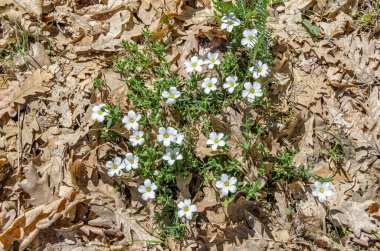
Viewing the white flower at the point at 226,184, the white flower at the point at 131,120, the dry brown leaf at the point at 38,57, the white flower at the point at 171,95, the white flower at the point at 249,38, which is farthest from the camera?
the dry brown leaf at the point at 38,57

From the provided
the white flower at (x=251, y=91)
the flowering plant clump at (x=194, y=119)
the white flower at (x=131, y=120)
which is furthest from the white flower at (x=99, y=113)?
the white flower at (x=251, y=91)

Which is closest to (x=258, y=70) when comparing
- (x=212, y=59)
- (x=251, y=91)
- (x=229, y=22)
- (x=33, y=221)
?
(x=251, y=91)

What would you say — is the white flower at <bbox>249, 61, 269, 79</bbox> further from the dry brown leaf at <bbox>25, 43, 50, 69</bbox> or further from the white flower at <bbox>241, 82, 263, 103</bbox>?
the dry brown leaf at <bbox>25, 43, 50, 69</bbox>

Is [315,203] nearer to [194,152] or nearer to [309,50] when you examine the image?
[194,152]

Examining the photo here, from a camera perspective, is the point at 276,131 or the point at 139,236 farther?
the point at 276,131

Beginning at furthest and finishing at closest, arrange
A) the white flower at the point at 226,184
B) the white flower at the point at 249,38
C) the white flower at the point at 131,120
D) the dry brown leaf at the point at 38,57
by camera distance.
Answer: the dry brown leaf at the point at 38,57, the white flower at the point at 249,38, the white flower at the point at 131,120, the white flower at the point at 226,184

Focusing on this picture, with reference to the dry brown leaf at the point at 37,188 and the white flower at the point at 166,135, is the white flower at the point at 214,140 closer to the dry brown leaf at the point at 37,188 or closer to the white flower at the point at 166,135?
the white flower at the point at 166,135

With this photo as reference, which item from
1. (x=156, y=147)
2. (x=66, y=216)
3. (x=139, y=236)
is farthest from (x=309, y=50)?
(x=66, y=216)
